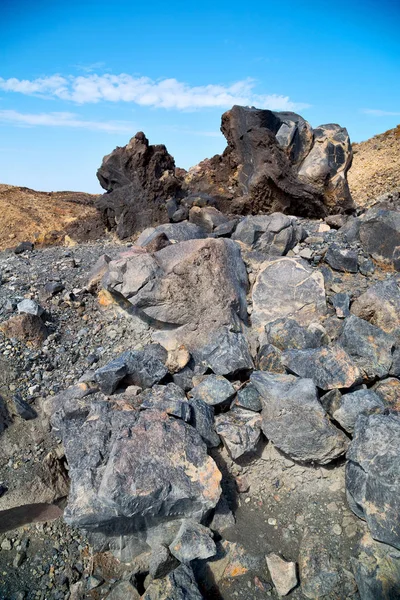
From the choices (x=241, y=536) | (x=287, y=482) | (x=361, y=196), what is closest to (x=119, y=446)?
(x=241, y=536)

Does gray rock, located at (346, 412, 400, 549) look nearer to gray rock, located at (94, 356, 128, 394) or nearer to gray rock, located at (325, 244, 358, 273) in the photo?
gray rock, located at (94, 356, 128, 394)

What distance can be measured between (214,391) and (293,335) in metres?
0.93

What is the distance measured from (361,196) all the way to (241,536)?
440 inches

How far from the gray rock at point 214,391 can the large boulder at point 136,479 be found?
0.47 meters

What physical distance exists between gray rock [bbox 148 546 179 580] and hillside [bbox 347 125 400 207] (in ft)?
28.6

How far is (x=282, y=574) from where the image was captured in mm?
2604

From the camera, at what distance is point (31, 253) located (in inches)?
254

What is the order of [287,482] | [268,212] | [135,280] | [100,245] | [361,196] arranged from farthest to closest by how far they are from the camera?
[361,196] → [268,212] → [100,245] → [135,280] → [287,482]

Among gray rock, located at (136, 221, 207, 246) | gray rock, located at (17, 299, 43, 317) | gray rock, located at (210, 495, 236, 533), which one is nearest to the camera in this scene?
gray rock, located at (210, 495, 236, 533)

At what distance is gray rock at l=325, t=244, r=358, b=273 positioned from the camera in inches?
192

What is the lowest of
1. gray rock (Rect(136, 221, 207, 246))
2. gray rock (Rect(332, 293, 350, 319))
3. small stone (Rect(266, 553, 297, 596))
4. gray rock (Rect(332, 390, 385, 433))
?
small stone (Rect(266, 553, 297, 596))

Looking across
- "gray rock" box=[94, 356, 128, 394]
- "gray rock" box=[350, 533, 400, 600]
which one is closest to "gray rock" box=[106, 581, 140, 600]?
"gray rock" box=[350, 533, 400, 600]

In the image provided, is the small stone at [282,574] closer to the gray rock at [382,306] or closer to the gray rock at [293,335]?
the gray rock at [293,335]

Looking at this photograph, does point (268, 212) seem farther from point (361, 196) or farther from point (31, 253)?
point (361, 196)
